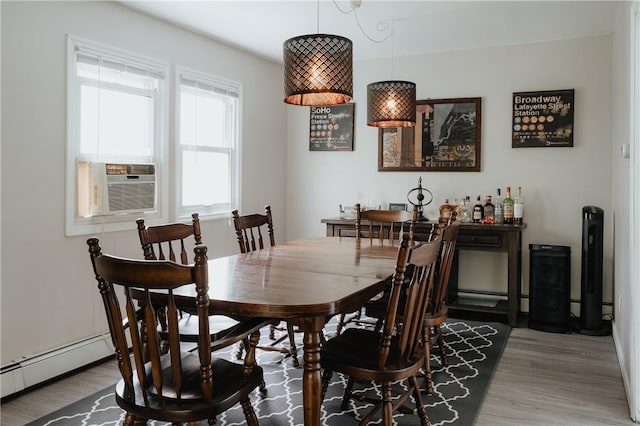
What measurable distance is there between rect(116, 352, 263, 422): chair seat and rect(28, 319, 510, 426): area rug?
2.49ft

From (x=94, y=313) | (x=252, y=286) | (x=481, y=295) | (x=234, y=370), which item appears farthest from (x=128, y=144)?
(x=481, y=295)

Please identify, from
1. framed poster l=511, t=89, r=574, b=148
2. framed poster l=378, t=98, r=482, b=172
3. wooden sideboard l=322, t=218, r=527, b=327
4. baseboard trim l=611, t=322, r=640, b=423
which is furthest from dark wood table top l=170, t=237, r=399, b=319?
framed poster l=511, t=89, r=574, b=148

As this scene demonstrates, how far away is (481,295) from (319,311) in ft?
11.2

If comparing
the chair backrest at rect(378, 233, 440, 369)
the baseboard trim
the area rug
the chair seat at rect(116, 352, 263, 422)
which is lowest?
the area rug

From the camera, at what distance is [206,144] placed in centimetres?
461

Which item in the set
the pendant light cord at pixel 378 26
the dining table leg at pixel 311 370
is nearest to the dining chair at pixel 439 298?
the dining table leg at pixel 311 370

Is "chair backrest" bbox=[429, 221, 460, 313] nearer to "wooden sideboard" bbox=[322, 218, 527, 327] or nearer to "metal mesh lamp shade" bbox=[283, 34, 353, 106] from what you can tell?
"metal mesh lamp shade" bbox=[283, 34, 353, 106]

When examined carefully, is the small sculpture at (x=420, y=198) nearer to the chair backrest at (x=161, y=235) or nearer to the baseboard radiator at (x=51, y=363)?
the chair backrest at (x=161, y=235)

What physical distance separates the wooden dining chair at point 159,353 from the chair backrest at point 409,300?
0.56m

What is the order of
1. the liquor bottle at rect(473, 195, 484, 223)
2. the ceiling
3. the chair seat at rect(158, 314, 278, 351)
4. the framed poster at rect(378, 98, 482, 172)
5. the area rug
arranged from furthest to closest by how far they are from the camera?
the framed poster at rect(378, 98, 482, 172) → the liquor bottle at rect(473, 195, 484, 223) → the ceiling → the area rug → the chair seat at rect(158, 314, 278, 351)

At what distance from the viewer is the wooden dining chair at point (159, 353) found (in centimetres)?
161

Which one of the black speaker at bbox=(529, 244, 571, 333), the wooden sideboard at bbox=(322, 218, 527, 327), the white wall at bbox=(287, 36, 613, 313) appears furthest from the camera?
the white wall at bbox=(287, 36, 613, 313)

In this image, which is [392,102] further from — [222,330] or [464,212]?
[464,212]

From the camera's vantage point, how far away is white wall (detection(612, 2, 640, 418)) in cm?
269
